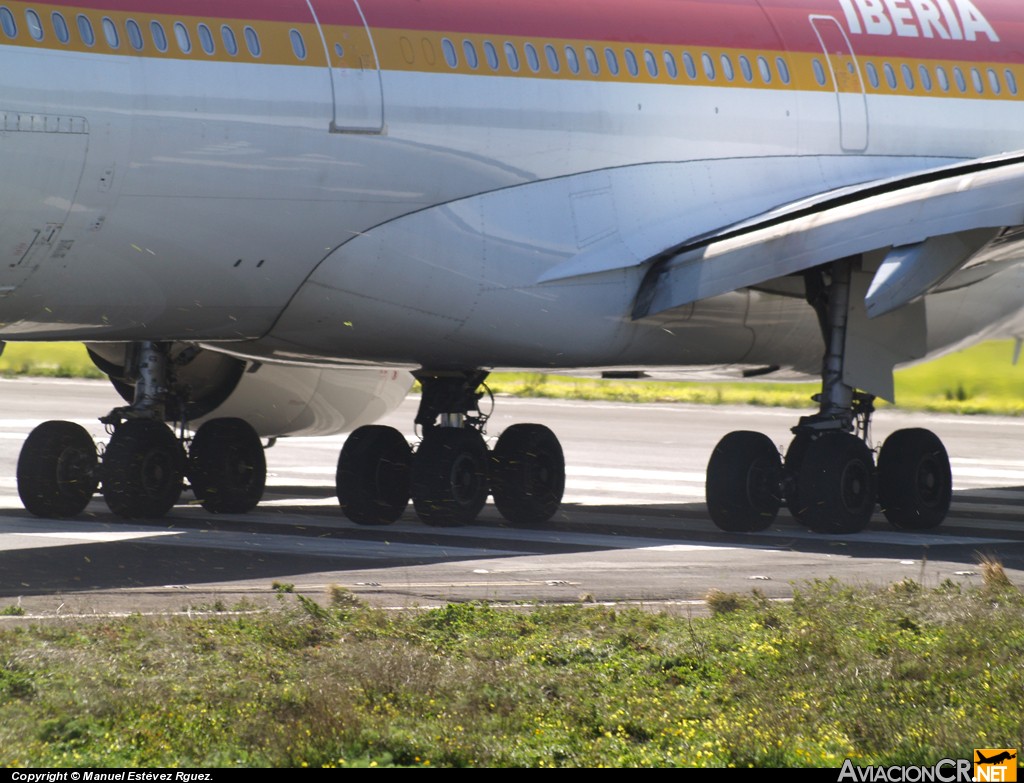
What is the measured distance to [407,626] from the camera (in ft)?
30.4

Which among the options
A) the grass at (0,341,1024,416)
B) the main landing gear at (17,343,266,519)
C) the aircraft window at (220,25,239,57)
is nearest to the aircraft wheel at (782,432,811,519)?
the main landing gear at (17,343,266,519)

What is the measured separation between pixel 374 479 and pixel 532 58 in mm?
4159

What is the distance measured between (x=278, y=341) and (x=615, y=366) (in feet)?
10.3

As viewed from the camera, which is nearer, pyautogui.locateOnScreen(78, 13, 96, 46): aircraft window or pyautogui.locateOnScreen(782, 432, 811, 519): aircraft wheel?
pyautogui.locateOnScreen(78, 13, 96, 46): aircraft window

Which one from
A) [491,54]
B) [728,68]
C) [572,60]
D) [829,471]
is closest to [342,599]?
[491,54]

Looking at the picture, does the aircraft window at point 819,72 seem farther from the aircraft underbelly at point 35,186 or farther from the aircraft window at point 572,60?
the aircraft underbelly at point 35,186

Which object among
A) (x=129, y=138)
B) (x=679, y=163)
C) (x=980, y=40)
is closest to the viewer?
(x=129, y=138)

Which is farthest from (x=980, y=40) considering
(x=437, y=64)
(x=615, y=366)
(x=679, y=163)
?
(x=437, y=64)

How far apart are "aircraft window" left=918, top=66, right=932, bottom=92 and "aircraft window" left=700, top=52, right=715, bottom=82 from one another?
8.24 ft

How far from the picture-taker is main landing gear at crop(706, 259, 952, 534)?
15.1 meters

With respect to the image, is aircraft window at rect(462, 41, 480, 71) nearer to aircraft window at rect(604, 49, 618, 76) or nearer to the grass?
aircraft window at rect(604, 49, 618, 76)

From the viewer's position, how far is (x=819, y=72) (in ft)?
53.7

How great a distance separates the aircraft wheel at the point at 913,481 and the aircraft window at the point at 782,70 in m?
3.39

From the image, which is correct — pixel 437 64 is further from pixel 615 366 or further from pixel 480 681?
pixel 480 681
